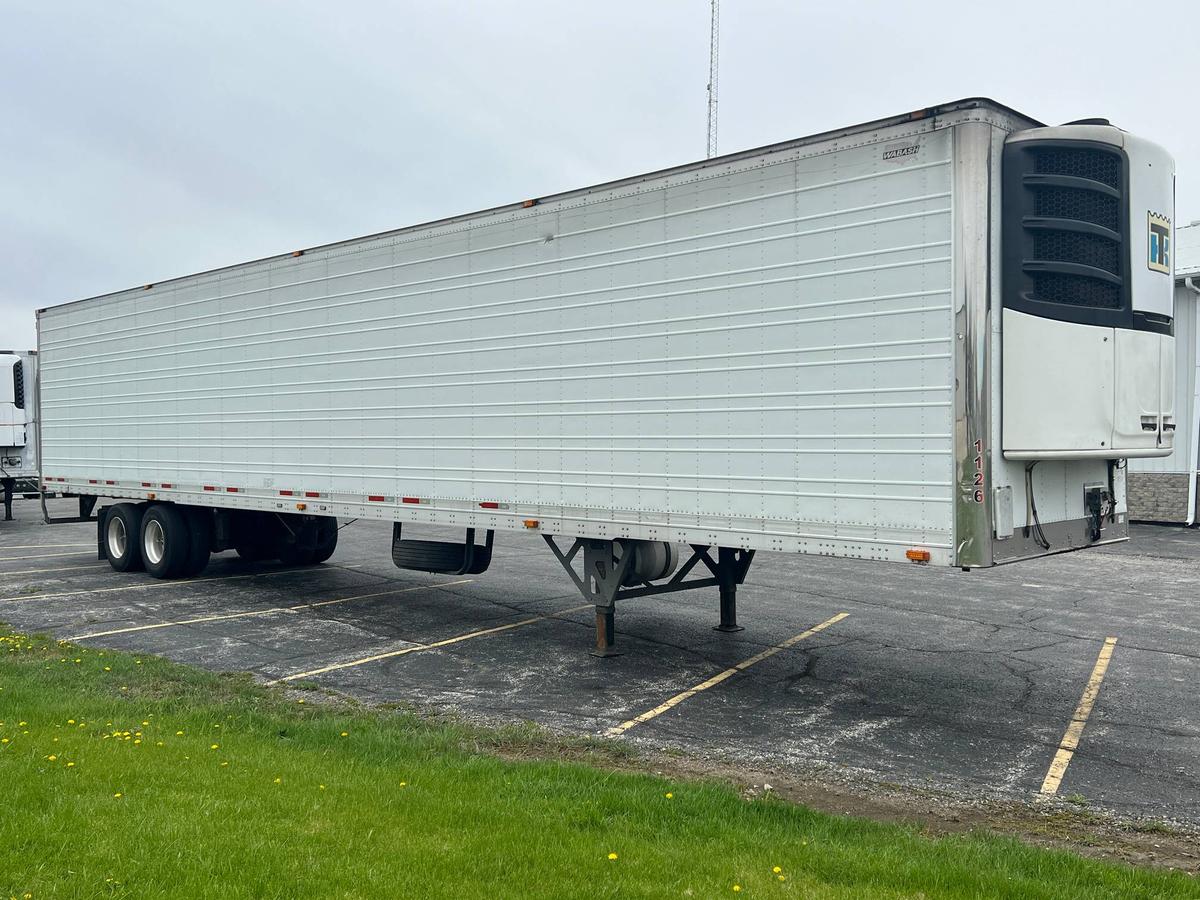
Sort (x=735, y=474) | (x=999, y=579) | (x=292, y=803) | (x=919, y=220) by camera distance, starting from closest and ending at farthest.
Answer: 1. (x=292, y=803)
2. (x=919, y=220)
3. (x=735, y=474)
4. (x=999, y=579)

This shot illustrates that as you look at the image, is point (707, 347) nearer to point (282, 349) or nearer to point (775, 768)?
point (775, 768)

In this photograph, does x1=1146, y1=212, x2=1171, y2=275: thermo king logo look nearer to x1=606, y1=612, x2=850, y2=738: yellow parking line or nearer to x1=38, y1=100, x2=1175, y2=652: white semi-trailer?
x1=38, y1=100, x2=1175, y2=652: white semi-trailer

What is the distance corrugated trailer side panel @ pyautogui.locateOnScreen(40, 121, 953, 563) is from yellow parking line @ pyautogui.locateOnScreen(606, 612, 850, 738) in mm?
1293

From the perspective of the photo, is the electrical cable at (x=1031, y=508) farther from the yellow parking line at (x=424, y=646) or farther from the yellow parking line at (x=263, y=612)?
the yellow parking line at (x=263, y=612)

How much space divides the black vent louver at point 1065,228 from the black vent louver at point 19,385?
20.3m

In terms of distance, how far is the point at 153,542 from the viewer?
48.4 ft

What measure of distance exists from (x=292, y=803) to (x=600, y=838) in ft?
5.21

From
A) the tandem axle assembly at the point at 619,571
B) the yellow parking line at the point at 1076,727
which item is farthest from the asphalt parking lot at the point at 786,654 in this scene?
the tandem axle assembly at the point at 619,571

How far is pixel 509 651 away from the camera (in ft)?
32.3

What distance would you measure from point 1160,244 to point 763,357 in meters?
2.99

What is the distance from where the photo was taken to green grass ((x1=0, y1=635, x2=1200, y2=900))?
4.25m

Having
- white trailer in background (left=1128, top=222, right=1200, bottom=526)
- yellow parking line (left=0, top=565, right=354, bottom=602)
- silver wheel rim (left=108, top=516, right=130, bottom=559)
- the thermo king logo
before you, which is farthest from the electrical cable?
white trailer in background (left=1128, top=222, right=1200, bottom=526)

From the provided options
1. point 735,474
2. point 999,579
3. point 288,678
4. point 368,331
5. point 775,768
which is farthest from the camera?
point 999,579

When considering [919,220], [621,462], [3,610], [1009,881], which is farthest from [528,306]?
[3,610]
